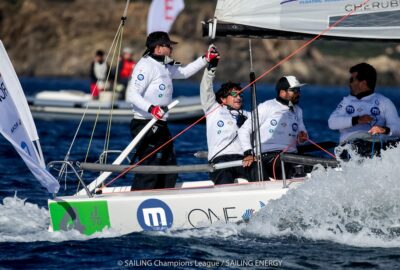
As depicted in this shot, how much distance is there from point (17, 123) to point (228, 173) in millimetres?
1985

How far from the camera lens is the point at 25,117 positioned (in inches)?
345

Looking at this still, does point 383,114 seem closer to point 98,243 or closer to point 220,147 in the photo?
point 220,147

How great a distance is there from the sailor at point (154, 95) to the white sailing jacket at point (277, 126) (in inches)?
29.1

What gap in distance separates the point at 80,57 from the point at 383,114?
213 feet

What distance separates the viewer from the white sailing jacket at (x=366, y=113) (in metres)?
9.02

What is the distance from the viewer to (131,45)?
69500 millimetres

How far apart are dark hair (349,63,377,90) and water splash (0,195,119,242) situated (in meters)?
2.55

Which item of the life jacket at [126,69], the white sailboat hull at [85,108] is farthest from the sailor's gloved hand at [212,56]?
the life jacket at [126,69]

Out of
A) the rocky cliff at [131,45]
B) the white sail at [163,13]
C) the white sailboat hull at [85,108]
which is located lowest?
the white sailboat hull at [85,108]

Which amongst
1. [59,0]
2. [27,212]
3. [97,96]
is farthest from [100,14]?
[27,212]

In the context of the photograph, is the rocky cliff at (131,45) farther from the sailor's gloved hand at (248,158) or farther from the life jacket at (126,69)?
the sailor's gloved hand at (248,158)

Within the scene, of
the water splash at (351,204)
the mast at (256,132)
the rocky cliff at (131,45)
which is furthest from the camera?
the rocky cliff at (131,45)

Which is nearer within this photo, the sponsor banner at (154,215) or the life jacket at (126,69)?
the sponsor banner at (154,215)

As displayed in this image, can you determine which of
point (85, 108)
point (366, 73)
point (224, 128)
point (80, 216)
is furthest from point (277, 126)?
point (85, 108)
